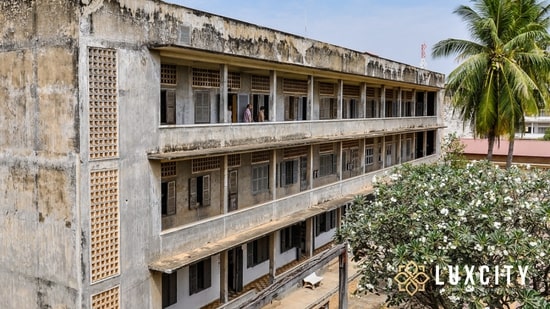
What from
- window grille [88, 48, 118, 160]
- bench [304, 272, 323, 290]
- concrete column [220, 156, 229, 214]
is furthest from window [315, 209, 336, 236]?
window grille [88, 48, 118, 160]

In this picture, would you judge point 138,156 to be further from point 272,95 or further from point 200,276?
point 272,95

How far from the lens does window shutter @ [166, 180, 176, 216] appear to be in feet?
44.4

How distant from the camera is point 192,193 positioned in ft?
47.3

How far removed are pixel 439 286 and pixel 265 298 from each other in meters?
3.91

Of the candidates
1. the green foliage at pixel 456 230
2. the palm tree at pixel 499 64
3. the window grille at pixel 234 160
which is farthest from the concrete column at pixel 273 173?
the palm tree at pixel 499 64

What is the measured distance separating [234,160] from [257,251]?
3.70 metres

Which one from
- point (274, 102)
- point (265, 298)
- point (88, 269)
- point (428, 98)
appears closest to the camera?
point (265, 298)

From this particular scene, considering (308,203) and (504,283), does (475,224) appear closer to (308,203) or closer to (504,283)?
(504,283)

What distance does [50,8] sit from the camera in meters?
10.9

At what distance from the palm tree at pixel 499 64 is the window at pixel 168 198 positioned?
15.9 meters

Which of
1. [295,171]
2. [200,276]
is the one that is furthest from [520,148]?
[200,276]

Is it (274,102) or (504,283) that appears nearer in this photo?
(504,283)

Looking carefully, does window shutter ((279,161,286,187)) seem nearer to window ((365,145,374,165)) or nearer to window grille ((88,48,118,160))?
window ((365,145,374,165))

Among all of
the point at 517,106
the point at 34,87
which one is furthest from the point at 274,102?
the point at 517,106
